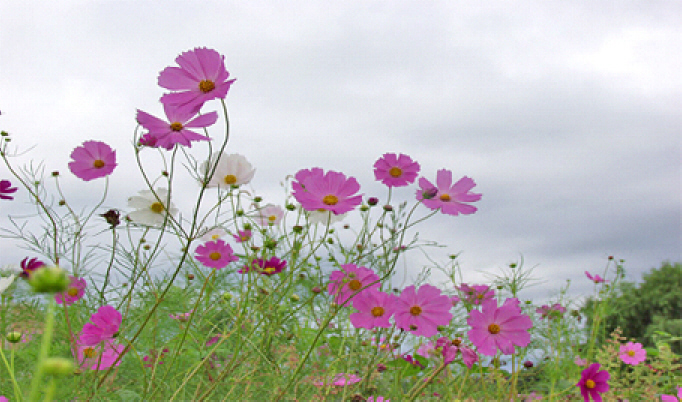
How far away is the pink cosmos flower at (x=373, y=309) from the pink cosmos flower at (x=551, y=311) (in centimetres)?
140

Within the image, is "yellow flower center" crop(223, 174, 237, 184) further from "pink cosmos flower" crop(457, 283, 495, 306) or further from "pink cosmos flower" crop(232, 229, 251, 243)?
"pink cosmos flower" crop(457, 283, 495, 306)

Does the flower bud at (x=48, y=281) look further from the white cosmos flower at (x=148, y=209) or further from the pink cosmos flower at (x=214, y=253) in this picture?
the pink cosmos flower at (x=214, y=253)

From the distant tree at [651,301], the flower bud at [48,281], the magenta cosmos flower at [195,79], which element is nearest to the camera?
the flower bud at [48,281]

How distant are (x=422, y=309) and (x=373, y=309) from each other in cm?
11

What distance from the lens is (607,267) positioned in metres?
2.57

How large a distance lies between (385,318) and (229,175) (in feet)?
1.66

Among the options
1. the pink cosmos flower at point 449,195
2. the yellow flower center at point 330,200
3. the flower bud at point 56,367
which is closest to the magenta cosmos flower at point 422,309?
the pink cosmos flower at point 449,195

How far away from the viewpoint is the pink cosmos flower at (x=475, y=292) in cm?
173

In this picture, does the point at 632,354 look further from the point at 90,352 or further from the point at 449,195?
the point at 90,352

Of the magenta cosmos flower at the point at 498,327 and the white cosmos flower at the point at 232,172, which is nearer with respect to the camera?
the magenta cosmos flower at the point at 498,327

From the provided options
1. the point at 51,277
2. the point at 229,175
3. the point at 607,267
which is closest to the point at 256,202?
the point at 229,175

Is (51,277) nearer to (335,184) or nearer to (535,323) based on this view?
(335,184)

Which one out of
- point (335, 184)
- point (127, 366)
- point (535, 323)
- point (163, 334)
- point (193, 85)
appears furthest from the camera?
point (535, 323)

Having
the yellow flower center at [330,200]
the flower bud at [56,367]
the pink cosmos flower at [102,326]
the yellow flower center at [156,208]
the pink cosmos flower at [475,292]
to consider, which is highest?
the yellow flower center at [156,208]
